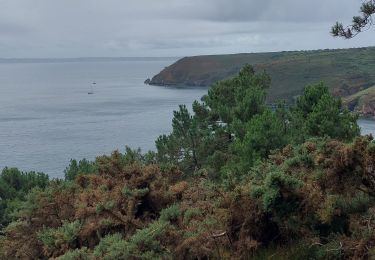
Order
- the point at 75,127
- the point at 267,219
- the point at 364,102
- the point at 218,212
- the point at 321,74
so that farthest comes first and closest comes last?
the point at 321,74, the point at 364,102, the point at 75,127, the point at 218,212, the point at 267,219

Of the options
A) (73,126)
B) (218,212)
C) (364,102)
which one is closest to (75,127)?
(73,126)

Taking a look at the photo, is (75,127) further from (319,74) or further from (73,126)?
(319,74)

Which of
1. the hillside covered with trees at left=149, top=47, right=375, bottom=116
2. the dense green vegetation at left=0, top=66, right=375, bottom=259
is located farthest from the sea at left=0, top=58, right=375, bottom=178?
the dense green vegetation at left=0, top=66, right=375, bottom=259

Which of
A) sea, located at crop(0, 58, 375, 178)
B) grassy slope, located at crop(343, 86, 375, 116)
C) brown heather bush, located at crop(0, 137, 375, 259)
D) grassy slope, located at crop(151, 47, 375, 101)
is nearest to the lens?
brown heather bush, located at crop(0, 137, 375, 259)

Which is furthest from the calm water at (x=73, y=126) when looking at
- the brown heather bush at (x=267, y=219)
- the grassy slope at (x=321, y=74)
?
the brown heather bush at (x=267, y=219)

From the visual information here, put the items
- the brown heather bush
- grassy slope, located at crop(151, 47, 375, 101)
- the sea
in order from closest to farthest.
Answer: the brown heather bush
the sea
grassy slope, located at crop(151, 47, 375, 101)

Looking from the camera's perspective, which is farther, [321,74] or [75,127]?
[321,74]

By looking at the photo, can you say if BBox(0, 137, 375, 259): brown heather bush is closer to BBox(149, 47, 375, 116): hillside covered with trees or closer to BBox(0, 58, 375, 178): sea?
BBox(0, 58, 375, 178): sea

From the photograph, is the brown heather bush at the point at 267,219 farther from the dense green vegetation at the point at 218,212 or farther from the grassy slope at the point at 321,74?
the grassy slope at the point at 321,74

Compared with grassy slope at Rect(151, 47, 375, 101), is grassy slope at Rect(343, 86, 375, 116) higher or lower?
lower

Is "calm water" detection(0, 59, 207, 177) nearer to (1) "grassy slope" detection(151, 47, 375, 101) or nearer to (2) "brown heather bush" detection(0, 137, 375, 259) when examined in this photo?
(1) "grassy slope" detection(151, 47, 375, 101)

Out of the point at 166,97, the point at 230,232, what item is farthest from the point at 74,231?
the point at 166,97

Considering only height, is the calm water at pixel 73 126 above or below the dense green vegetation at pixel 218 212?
below

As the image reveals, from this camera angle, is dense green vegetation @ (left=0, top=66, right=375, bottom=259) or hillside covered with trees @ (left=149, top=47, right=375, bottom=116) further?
hillside covered with trees @ (left=149, top=47, right=375, bottom=116)
